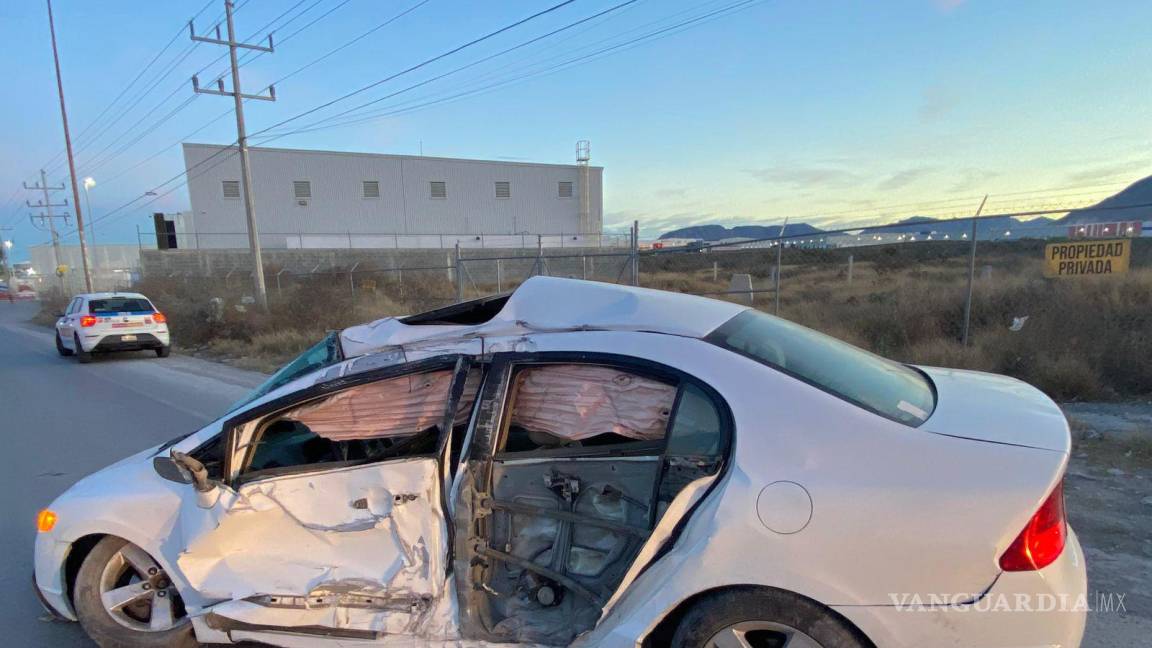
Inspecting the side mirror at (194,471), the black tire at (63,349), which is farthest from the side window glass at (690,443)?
the black tire at (63,349)

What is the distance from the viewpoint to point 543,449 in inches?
94.2

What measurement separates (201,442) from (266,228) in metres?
41.7

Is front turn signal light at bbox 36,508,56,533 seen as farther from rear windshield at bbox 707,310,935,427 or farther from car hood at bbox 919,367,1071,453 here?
car hood at bbox 919,367,1071,453

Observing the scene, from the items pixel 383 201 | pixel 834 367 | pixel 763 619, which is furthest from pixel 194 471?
pixel 383 201

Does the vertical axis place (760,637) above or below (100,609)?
above

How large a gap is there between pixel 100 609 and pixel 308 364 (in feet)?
4.87

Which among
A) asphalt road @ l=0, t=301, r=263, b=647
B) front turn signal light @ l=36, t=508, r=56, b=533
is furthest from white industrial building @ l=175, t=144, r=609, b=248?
front turn signal light @ l=36, t=508, r=56, b=533

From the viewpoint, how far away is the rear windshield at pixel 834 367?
214 centimetres

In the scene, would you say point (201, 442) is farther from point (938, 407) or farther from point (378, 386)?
point (938, 407)

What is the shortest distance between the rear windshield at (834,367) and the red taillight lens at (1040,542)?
0.41 meters

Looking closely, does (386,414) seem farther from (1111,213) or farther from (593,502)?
(1111,213)

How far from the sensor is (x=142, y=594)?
2781 mm

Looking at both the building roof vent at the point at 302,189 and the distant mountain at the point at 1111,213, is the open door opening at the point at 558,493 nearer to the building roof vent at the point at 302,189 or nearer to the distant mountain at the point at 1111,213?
the distant mountain at the point at 1111,213

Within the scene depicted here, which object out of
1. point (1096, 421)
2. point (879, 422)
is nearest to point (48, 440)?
point (879, 422)
